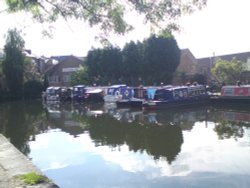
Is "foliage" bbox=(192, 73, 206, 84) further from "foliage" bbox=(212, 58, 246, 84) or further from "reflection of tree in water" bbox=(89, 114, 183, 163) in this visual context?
"reflection of tree in water" bbox=(89, 114, 183, 163)

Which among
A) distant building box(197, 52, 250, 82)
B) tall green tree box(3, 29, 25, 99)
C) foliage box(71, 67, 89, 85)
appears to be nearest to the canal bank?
distant building box(197, 52, 250, 82)

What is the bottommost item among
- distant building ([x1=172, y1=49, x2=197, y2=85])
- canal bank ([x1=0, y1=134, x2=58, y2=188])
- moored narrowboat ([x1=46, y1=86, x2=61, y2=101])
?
canal bank ([x1=0, y1=134, x2=58, y2=188])

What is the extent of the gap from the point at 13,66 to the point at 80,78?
10166 millimetres

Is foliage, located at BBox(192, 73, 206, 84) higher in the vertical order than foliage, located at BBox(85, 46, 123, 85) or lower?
lower

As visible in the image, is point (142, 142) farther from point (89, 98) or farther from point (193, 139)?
point (89, 98)

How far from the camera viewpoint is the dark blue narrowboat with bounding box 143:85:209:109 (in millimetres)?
31266

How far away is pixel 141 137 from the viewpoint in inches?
706

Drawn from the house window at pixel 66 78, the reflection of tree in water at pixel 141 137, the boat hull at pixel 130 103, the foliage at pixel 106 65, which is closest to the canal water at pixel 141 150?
the reflection of tree in water at pixel 141 137

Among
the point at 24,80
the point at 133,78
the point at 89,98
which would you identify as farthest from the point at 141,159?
the point at 24,80

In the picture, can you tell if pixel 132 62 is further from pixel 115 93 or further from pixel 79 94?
pixel 115 93

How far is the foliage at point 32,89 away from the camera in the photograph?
188ft

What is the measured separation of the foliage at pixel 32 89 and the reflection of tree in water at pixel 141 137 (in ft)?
116

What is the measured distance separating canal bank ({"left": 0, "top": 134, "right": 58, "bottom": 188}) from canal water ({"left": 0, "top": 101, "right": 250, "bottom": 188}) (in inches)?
65.5

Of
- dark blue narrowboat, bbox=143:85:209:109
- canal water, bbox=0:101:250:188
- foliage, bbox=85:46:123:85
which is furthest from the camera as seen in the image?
foliage, bbox=85:46:123:85
